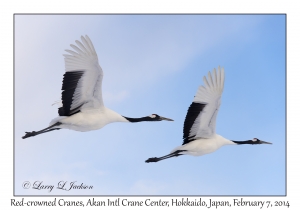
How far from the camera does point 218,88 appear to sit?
13000 millimetres

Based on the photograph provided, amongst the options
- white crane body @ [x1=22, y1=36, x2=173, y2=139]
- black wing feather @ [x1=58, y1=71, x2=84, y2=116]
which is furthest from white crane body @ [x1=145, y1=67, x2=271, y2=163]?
black wing feather @ [x1=58, y1=71, x2=84, y2=116]

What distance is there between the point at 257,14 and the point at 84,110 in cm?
475

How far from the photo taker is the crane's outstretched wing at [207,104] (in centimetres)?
1298

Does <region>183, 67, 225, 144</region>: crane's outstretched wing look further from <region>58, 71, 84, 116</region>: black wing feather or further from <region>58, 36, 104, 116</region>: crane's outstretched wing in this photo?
<region>58, 71, 84, 116</region>: black wing feather

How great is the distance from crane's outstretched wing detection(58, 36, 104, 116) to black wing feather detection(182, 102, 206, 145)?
2116mm

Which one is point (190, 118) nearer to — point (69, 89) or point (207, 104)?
point (207, 104)

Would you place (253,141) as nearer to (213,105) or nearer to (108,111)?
(213,105)

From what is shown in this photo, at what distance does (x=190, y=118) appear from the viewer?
13.2 meters

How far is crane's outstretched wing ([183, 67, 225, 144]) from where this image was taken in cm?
1298

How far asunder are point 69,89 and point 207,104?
3208 mm

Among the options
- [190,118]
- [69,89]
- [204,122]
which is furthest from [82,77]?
[204,122]

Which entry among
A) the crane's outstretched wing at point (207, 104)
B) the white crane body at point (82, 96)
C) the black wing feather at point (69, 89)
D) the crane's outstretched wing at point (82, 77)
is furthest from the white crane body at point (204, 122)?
the black wing feather at point (69, 89)
